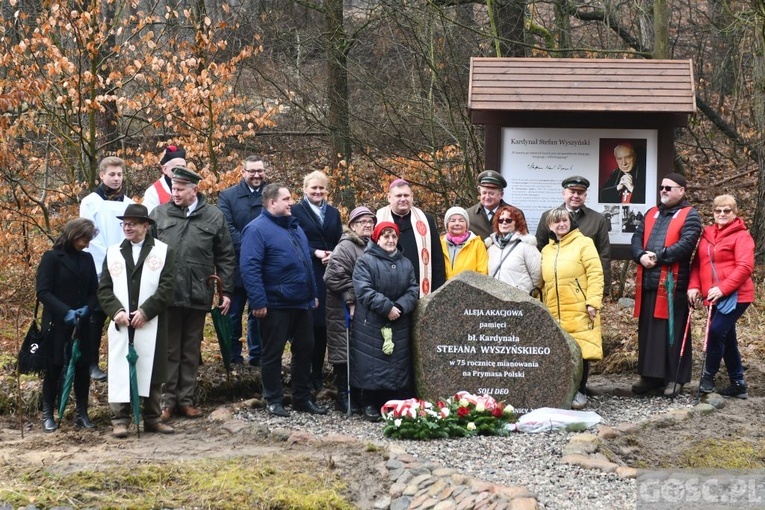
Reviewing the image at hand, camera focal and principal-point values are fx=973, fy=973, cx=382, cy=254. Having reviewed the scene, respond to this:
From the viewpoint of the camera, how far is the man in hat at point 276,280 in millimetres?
7840

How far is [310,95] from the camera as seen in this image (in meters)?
16.3

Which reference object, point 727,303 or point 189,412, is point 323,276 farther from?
point 727,303

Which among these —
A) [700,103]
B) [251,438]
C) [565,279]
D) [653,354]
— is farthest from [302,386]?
[700,103]

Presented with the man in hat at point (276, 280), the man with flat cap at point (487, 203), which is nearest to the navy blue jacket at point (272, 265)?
the man in hat at point (276, 280)

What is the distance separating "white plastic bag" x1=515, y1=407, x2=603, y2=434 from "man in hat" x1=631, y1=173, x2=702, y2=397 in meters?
1.45

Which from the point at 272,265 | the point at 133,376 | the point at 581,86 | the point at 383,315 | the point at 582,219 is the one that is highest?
the point at 581,86

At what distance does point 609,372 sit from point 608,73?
3150mm

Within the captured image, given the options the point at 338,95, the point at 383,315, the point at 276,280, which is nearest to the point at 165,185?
the point at 276,280

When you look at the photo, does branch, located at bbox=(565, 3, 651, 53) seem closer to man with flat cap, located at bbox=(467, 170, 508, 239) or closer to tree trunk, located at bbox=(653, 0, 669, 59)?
tree trunk, located at bbox=(653, 0, 669, 59)

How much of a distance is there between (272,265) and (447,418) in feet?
6.15

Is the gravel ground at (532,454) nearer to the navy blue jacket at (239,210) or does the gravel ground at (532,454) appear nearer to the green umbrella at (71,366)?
the green umbrella at (71,366)

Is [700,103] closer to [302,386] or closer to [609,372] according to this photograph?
[609,372]

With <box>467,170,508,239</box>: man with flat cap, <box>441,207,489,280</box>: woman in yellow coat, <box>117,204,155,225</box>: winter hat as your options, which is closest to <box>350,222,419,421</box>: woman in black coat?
<box>441,207,489,280</box>: woman in yellow coat

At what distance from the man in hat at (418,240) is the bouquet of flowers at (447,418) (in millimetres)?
1165
